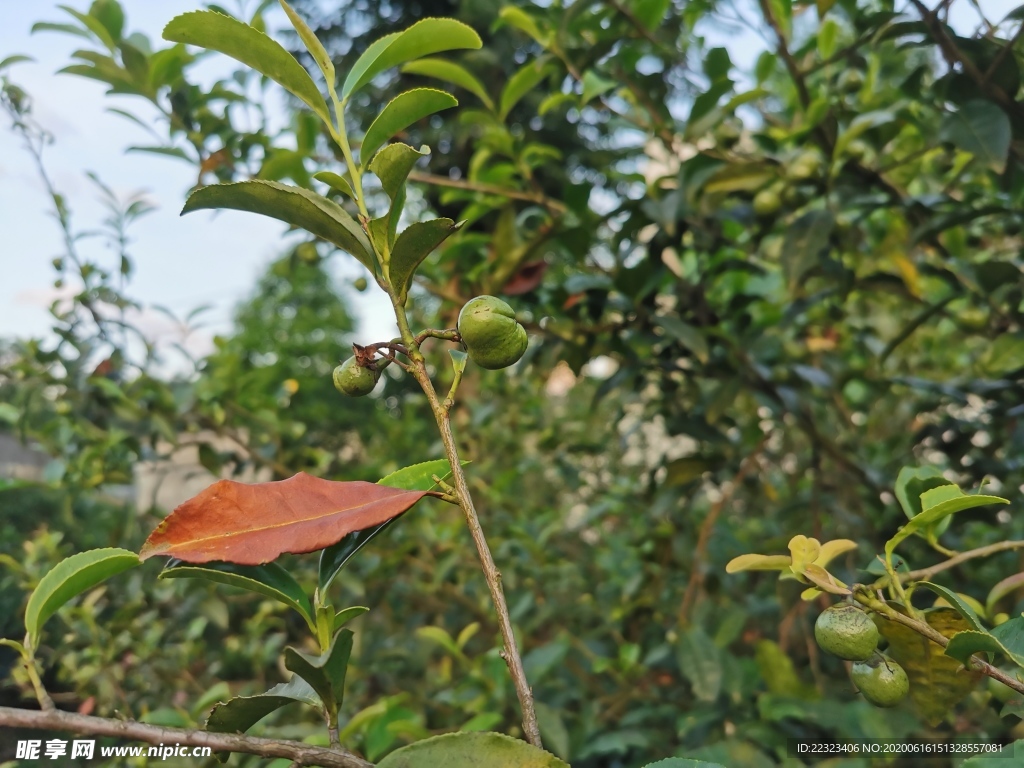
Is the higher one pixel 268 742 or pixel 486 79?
pixel 486 79

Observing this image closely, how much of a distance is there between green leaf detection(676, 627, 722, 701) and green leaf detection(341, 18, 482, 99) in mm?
932

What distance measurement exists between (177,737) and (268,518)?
0.41ft

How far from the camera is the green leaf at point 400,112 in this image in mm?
502

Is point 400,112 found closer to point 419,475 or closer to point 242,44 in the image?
point 242,44

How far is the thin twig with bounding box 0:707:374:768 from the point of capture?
1.23 feet

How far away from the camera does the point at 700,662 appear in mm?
1109

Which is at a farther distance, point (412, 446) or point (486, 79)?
point (486, 79)

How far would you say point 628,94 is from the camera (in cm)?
132

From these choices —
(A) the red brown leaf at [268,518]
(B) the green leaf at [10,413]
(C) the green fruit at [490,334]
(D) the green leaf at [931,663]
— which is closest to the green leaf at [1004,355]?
(D) the green leaf at [931,663]

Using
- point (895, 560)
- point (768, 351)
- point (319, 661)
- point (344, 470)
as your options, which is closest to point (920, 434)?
point (768, 351)

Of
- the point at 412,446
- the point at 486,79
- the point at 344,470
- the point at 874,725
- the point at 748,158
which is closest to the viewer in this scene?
the point at 874,725

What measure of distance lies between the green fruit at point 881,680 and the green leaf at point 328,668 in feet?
1.25

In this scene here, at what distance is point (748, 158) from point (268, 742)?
3.73 feet

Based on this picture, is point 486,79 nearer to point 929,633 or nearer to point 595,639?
point 595,639
